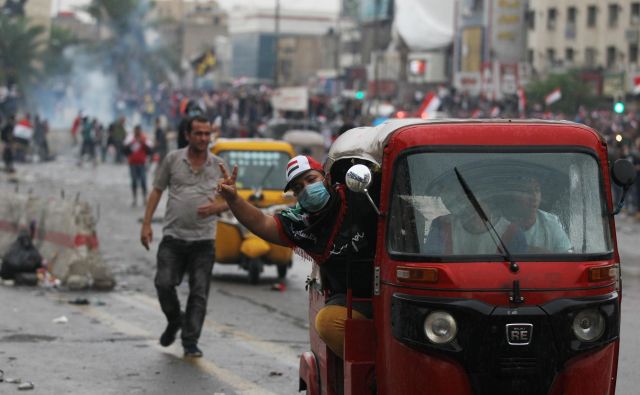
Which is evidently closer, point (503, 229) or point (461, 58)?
point (503, 229)

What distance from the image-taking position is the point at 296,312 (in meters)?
13.9

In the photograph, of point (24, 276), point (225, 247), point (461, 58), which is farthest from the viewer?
point (461, 58)

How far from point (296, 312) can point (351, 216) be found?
7240 mm

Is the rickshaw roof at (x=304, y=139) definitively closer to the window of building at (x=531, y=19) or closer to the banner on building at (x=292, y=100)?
the banner on building at (x=292, y=100)

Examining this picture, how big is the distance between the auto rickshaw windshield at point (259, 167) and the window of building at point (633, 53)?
54544mm

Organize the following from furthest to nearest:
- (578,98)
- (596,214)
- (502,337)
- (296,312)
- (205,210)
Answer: (578,98) < (296,312) < (205,210) < (596,214) < (502,337)

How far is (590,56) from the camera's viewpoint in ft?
246

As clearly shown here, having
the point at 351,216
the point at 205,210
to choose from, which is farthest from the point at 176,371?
the point at 351,216

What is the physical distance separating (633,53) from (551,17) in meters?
9.83

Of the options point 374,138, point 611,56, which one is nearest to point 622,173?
point 374,138

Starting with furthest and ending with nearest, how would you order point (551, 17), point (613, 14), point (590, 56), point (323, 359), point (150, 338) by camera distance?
point (551, 17) < point (590, 56) < point (613, 14) < point (150, 338) < point (323, 359)

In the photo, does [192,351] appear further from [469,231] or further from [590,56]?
[590,56]

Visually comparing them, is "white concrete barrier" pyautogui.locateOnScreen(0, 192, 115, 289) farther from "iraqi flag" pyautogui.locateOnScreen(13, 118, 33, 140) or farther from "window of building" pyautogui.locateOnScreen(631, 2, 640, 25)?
"window of building" pyautogui.locateOnScreen(631, 2, 640, 25)

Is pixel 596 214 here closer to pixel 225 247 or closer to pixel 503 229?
pixel 503 229
